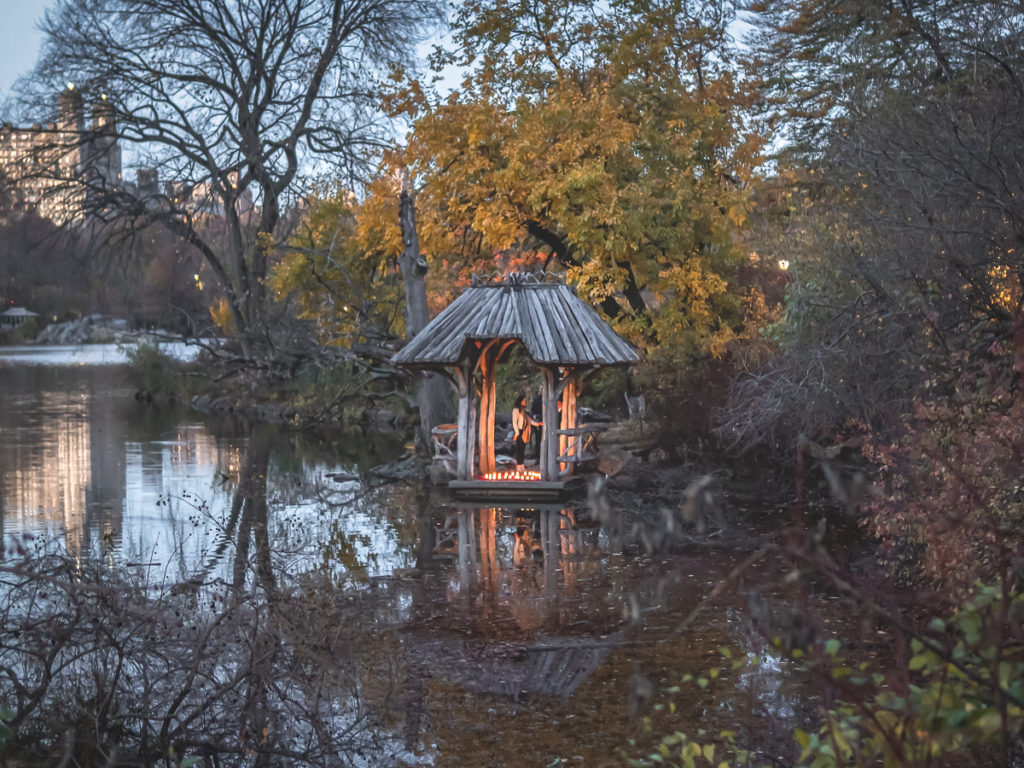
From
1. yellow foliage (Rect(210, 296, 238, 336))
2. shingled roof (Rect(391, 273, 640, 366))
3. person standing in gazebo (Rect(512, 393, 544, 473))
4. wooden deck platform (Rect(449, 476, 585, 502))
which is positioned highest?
yellow foliage (Rect(210, 296, 238, 336))

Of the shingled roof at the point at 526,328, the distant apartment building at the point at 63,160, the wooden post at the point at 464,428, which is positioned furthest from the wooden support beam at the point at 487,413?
the distant apartment building at the point at 63,160

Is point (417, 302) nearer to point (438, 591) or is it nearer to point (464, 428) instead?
point (464, 428)

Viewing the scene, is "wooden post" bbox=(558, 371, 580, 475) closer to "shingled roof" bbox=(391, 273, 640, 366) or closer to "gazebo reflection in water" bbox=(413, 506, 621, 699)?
"shingled roof" bbox=(391, 273, 640, 366)

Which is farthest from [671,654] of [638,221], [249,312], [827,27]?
[249,312]

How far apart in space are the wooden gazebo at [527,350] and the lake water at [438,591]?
2.89 ft

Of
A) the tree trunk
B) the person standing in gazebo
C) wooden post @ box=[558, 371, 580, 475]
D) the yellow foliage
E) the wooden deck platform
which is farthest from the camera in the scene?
the yellow foliage

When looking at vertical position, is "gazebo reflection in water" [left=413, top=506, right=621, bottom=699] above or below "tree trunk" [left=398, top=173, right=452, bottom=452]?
below

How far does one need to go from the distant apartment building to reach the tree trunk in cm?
1250

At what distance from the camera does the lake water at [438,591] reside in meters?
6.58

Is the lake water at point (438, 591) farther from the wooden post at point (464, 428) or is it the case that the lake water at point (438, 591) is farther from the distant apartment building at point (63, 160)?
the distant apartment building at point (63, 160)

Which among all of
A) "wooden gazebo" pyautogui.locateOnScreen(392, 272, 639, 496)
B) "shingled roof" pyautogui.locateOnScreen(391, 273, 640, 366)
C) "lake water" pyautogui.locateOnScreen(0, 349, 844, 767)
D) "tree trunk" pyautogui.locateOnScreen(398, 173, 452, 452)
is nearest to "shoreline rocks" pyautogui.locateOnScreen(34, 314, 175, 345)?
"lake water" pyautogui.locateOnScreen(0, 349, 844, 767)

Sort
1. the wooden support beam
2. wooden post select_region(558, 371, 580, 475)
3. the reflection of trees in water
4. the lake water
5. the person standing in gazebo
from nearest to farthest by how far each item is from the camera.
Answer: the reflection of trees in water, the lake water, wooden post select_region(558, 371, 580, 475), the wooden support beam, the person standing in gazebo

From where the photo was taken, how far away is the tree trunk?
63.0ft

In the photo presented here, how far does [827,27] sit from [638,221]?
1100 cm
